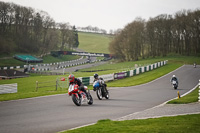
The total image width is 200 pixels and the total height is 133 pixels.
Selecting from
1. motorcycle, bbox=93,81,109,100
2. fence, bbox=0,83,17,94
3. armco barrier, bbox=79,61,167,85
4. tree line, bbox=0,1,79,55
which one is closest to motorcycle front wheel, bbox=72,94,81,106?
motorcycle, bbox=93,81,109,100

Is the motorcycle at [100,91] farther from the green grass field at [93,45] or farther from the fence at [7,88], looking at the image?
the green grass field at [93,45]

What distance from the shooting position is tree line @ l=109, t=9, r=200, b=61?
84375 millimetres

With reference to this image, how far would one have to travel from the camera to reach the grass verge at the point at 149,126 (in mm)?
7895

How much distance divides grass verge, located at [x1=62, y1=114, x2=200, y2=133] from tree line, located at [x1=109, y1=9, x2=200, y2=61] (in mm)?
73522

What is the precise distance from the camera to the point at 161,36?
8975 centimetres

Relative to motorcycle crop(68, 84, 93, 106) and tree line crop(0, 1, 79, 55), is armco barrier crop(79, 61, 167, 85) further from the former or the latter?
tree line crop(0, 1, 79, 55)

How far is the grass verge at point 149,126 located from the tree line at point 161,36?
73.5m

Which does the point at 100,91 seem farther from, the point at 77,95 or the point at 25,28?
the point at 25,28

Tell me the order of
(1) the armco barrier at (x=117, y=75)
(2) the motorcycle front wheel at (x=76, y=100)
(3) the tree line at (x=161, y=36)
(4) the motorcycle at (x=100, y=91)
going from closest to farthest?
(2) the motorcycle front wheel at (x=76, y=100), (4) the motorcycle at (x=100, y=91), (1) the armco barrier at (x=117, y=75), (3) the tree line at (x=161, y=36)

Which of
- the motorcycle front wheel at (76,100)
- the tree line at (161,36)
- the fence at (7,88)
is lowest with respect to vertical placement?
the fence at (7,88)

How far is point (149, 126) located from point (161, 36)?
277 feet

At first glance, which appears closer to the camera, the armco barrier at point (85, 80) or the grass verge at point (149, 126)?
the grass verge at point (149, 126)

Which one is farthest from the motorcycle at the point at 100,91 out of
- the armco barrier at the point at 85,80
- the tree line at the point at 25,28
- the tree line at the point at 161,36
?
the tree line at the point at 25,28

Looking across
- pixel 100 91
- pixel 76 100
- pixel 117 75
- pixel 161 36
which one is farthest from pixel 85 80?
pixel 161 36
